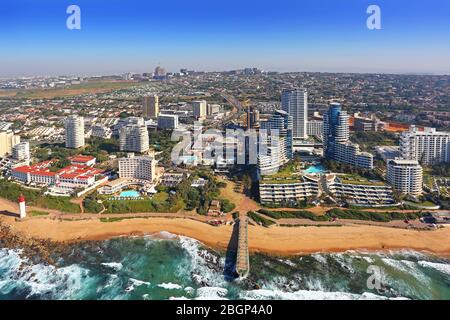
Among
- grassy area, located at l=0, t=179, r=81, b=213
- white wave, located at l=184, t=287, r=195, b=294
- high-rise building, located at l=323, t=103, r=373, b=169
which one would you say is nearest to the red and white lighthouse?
grassy area, located at l=0, t=179, r=81, b=213

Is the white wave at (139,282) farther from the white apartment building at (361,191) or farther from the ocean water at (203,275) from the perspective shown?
the white apartment building at (361,191)

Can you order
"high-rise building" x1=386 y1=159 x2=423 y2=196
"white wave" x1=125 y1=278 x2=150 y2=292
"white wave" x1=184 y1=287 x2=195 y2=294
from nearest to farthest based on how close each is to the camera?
1. "white wave" x1=184 y1=287 x2=195 y2=294
2. "white wave" x1=125 y1=278 x2=150 y2=292
3. "high-rise building" x1=386 y1=159 x2=423 y2=196

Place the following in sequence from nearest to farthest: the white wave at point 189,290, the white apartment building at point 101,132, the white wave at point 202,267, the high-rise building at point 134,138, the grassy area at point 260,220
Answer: the white wave at point 189,290 < the white wave at point 202,267 < the grassy area at point 260,220 < the high-rise building at point 134,138 < the white apartment building at point 101,132

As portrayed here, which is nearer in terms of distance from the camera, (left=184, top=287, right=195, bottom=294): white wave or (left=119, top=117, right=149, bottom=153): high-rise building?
(left=184, top=287, right=195, bottom=294): white wave

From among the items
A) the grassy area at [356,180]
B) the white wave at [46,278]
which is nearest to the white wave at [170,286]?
the white wave at [46,278]

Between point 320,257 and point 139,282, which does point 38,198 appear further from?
point 320,257

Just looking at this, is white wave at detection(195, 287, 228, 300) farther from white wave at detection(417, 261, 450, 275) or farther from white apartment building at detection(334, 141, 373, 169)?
white apartment building at detection(334, 141, 373, 169)

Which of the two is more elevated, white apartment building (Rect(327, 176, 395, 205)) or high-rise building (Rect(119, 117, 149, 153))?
high-rise building (Rect(119, 117, 149, 153))

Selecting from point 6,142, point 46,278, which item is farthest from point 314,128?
point 46,278
